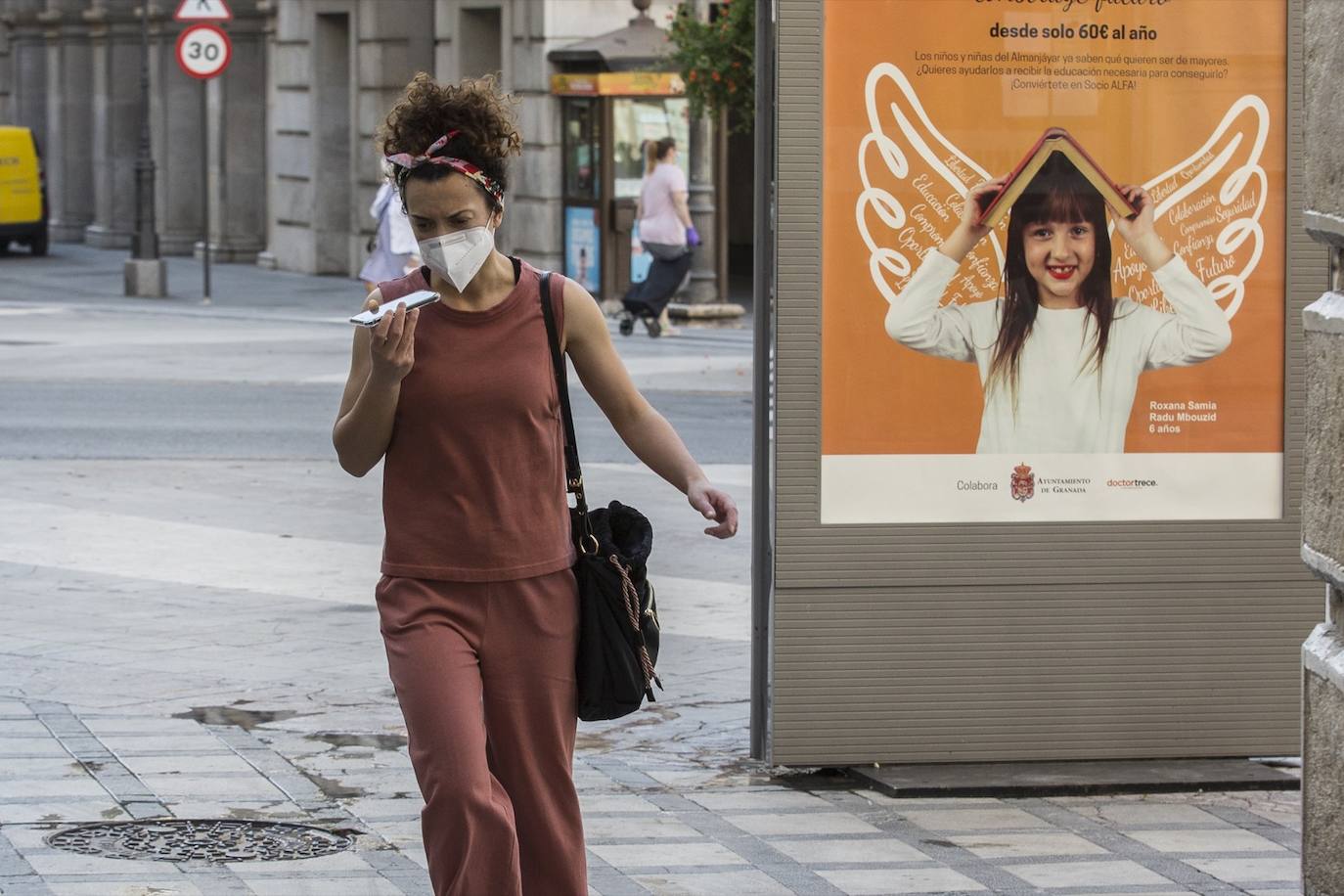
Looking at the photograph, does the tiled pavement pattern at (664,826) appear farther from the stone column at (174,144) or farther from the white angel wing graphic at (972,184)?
the stone column at (174,144)

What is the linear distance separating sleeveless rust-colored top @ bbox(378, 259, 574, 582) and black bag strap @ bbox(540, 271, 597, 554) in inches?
2.2

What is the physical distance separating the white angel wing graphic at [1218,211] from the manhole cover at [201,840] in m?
2.65

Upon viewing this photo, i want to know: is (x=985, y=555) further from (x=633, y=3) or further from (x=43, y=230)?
(x=43, y=230)

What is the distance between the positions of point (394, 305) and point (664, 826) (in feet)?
7.54

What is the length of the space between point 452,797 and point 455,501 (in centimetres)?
53

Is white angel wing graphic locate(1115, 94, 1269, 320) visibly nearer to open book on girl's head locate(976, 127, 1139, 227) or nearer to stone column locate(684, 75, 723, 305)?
open book on girl's head locate(976, 127, 1139, 227)

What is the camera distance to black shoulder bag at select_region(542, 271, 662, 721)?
447 cm

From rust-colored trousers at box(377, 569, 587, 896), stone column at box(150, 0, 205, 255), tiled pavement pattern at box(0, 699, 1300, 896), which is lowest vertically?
tiled pavement pattern at box(0, 699, 1300, 896)

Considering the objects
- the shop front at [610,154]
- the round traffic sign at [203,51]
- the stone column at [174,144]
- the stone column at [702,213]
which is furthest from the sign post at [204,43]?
the stone column at [174,144]

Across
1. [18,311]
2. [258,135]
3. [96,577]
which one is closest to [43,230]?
[258,135]

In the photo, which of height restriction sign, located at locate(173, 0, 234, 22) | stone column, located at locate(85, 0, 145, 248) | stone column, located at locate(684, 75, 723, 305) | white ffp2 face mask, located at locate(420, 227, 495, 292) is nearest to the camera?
white ffp2 face mask, located at locate(420, 227, 495, 292)

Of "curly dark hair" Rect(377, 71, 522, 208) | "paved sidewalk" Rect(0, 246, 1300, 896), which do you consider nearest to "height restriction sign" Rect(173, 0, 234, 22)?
"paved sidewalk" Rect(0, 246, 1300, 896)

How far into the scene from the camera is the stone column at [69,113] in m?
41.8

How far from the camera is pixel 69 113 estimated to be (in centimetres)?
4225
